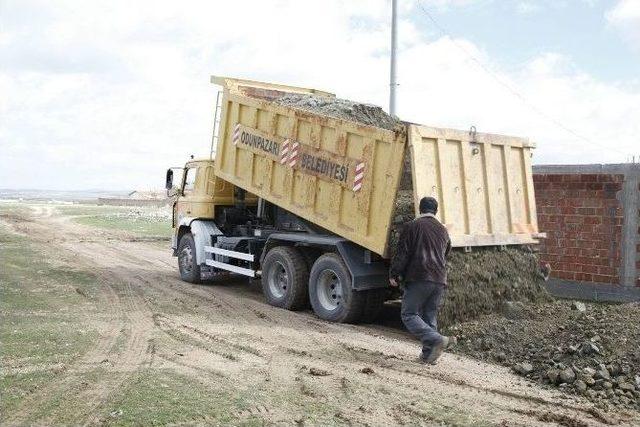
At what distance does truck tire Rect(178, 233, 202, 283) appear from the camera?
40.1 feet

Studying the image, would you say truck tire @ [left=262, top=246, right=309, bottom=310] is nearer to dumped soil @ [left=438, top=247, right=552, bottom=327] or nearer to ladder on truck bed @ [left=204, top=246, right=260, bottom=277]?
ladder on truck bed @ [left=204, top=246, right=260, bottom=277]

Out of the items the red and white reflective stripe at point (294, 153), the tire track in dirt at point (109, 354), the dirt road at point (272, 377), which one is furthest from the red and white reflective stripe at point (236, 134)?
the tire track in dirt at point (109, 354)

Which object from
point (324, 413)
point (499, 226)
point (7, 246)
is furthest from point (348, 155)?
point (7, 246)

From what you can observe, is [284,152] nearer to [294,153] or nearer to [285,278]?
[294,153]

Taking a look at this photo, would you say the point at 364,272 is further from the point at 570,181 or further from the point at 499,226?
the point at 570,181

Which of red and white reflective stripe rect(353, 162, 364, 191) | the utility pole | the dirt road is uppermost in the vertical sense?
the utility pole

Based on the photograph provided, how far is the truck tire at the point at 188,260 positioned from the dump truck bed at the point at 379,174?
7.92 feet

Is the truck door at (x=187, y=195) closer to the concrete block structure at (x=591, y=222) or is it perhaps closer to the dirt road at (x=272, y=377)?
the dirt road at (x=272, y=377)

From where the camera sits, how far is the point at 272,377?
6.05 meters

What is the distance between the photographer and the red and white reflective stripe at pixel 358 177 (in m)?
8.43

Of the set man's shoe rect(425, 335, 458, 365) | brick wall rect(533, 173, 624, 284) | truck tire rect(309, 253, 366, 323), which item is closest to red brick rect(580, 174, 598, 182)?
brick wall rect(533, 173, 624, 284)

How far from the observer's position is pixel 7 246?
1755 centimetres

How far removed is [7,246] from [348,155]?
13.0m

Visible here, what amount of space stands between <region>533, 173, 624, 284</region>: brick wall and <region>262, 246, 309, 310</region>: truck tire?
4.93 metres
